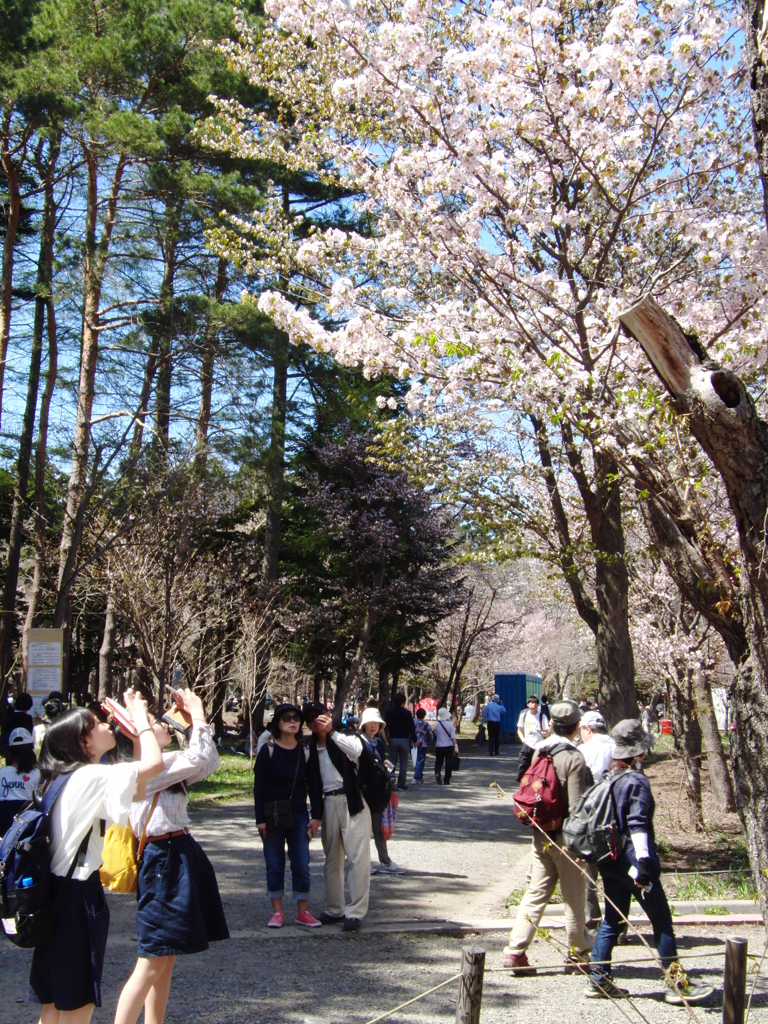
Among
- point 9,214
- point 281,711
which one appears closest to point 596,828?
point 281,711

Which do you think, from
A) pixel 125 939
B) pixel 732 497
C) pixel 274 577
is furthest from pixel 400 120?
pixel 274 577

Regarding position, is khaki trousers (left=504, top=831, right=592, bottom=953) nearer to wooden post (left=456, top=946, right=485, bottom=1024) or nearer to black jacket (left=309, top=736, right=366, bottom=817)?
black jacket (left=309, top=736, right=366, bottom=817)

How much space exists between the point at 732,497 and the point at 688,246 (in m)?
5.60

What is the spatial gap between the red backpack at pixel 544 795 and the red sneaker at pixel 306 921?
2.02 metres

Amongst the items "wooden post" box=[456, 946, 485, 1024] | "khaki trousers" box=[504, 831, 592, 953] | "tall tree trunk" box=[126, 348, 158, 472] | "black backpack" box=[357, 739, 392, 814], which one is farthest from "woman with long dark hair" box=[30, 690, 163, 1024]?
"tall tree trunk" box=[126, 348, 158, 472]

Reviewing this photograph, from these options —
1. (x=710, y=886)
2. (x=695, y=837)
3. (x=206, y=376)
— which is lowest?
(x=695, y=837)

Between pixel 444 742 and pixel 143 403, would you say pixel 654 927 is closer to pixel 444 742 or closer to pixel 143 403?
pixel 444 742

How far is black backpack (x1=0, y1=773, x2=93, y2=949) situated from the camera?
3.27 meters

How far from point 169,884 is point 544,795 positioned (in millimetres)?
2750

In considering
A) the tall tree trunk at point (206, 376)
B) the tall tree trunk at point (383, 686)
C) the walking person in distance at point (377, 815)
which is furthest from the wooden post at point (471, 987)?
the tall tree trunk at point (383, 686)

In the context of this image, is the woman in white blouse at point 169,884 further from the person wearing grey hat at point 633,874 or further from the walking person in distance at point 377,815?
the walking person in distance at point 377,815

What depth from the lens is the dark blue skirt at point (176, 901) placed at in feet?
13.3

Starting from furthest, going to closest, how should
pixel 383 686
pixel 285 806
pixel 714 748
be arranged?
1. pixel 383 686
2. pixel 714 748
3. pixel 285 806

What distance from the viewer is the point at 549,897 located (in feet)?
19.5
